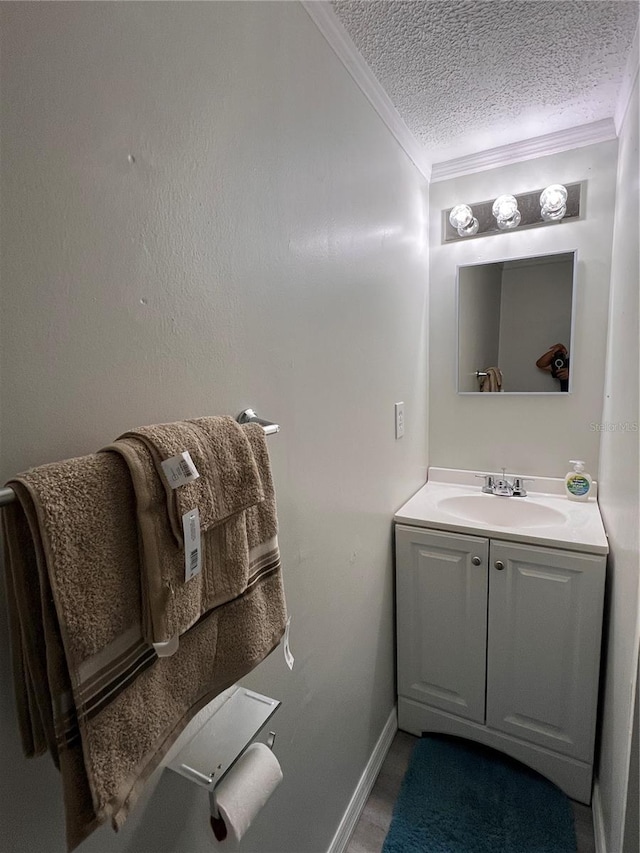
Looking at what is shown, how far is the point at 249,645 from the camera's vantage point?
2.15ft

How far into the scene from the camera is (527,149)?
1.70 m

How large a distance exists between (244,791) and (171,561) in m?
0.51

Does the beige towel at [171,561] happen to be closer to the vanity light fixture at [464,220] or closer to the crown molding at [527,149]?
the vanity light fixture at [464,220]

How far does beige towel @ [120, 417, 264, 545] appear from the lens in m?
0.50

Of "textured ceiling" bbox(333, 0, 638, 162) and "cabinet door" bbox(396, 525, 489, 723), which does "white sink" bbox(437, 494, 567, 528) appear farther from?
"textured ceiling" bbox(333, 0, 638, 162)

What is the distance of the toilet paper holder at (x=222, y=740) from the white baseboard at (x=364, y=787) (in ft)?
2.82

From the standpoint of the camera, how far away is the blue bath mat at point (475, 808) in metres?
1.31

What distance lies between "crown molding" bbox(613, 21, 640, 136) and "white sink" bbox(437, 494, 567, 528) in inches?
54.8

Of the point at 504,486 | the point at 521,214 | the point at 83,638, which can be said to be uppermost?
the point at 521,214

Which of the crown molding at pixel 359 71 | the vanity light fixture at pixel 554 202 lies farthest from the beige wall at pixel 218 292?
the vanity light fixture at pixel 554 202

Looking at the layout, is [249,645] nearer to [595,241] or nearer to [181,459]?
[181,459]

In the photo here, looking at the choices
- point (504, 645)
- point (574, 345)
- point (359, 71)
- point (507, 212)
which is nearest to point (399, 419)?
point (574, 345)

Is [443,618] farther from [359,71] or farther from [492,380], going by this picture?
[359,71]

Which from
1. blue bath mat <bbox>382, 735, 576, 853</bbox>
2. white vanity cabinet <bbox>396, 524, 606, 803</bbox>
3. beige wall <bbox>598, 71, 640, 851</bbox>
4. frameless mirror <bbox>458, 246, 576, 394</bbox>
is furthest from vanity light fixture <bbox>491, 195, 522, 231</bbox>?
blue bath mat <bbox>382, 735, 576, 853</bbox>
